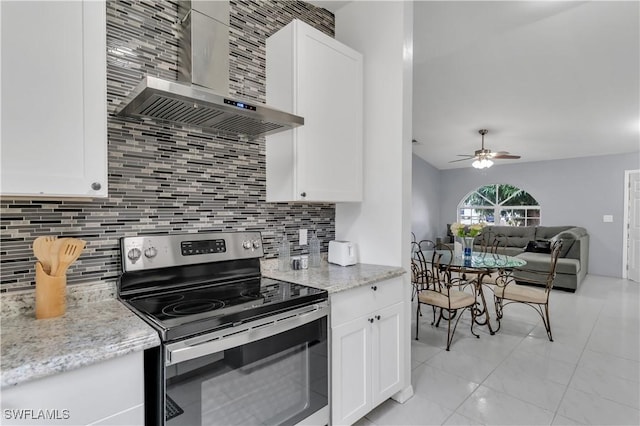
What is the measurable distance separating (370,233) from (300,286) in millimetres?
777

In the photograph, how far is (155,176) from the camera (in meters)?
1.64

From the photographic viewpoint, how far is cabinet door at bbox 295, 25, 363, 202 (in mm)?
1911

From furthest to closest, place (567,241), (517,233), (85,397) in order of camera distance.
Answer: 1. (517,233)
2. (567,241)
3. (85,397)

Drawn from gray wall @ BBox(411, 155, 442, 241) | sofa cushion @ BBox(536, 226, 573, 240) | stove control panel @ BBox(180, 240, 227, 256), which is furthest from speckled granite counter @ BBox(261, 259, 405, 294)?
sofa cushion @ BBox(536, 226, 573, 240)

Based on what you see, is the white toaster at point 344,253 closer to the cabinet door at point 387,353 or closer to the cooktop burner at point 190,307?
the cabinet door at point 387,353

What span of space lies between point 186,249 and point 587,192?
7.68m

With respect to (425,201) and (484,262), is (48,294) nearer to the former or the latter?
(484,262)

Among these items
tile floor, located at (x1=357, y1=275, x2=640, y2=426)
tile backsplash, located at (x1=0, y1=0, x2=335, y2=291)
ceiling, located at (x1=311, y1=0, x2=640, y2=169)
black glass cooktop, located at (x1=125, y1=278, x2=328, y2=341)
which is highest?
ceiling, located at (x1=311, y1=0, x2=640, y2=169)

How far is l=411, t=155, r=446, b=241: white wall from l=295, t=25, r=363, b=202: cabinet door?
5.79 metres

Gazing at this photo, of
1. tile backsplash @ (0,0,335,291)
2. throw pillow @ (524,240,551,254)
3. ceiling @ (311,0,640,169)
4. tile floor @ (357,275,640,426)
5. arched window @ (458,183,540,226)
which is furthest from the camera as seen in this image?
arched window @ (458,183,540,226)

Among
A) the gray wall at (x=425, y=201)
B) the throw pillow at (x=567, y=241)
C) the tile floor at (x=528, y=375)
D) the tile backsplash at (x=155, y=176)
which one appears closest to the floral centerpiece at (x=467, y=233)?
the tile floor at (x=528, y=375)

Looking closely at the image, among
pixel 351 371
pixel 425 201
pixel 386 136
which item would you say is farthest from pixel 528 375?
pixel 425 201

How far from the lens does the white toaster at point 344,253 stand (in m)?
2.21

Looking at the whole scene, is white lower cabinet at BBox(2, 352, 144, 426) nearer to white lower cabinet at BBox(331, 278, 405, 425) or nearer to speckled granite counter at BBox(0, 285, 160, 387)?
speckled granite counter at BBox(0, 285, 160, 387)
